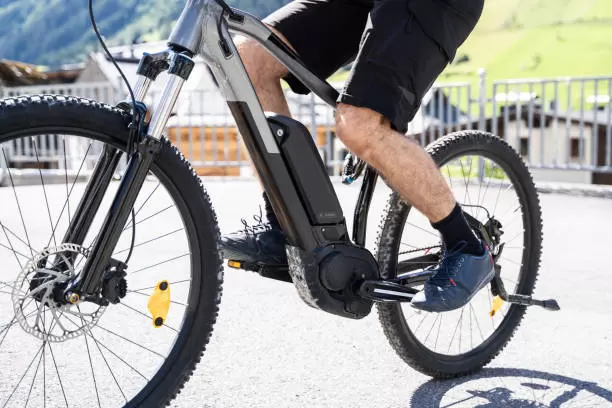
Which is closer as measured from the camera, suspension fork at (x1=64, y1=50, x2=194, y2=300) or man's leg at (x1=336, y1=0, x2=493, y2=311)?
suspension fork at (x1=64, y1=50, x2=194, y2=300)

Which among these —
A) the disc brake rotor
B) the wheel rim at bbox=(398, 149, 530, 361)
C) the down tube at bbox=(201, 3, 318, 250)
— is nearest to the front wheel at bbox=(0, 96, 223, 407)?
the disc brake rotor

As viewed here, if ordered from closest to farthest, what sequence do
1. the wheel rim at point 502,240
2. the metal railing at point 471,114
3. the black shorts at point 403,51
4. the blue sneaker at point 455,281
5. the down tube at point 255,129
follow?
the down tube at point 255,129 → the black shorts at point 403,51 → the blue sneaker at point 455,281 → the wheel rim at point 502,240 → the metal railing at point 471,114

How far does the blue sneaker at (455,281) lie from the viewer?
2.49 meters

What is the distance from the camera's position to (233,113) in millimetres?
2289

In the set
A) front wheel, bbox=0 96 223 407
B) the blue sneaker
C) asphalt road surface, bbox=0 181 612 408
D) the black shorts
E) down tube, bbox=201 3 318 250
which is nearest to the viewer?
front wheel, bbox=0 96 223 407

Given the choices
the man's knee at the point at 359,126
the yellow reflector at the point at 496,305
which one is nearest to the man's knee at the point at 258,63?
the man's knee at the point at 359,126

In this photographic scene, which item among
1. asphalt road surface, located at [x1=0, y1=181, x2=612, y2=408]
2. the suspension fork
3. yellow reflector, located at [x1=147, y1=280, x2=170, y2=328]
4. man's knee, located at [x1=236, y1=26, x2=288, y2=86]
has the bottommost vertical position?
asphalt road surface, located at [x1=0, y1=181, x2=612, y2=408]

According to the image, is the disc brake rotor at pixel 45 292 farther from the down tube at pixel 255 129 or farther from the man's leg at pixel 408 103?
the man's leg at pixel 408 103

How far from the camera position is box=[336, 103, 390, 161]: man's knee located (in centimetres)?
239

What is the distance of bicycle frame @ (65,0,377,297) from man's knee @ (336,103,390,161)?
4.6 inches

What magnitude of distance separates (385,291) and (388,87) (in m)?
0.62

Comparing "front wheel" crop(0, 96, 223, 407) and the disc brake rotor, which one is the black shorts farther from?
the disc brake rotor

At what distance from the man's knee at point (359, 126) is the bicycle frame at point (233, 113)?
0.12 m

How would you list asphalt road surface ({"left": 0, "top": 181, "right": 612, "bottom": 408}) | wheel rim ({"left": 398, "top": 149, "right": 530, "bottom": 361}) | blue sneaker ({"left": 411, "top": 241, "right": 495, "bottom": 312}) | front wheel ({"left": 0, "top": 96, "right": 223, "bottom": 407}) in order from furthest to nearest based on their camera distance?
wheel rim ({"left": 398, "top": 149, "right": 530, "bottom": 361}) → asphalt road surface ({"left": 0, "top": 181, "right": 612, "bottom": 408}) → blue sneaker ({"left": 411, "top": 241, "right": 495, "bottom": 312}) → front wheel ({"left": 0, "top": 96, "right": 223, "bottom": 407})
